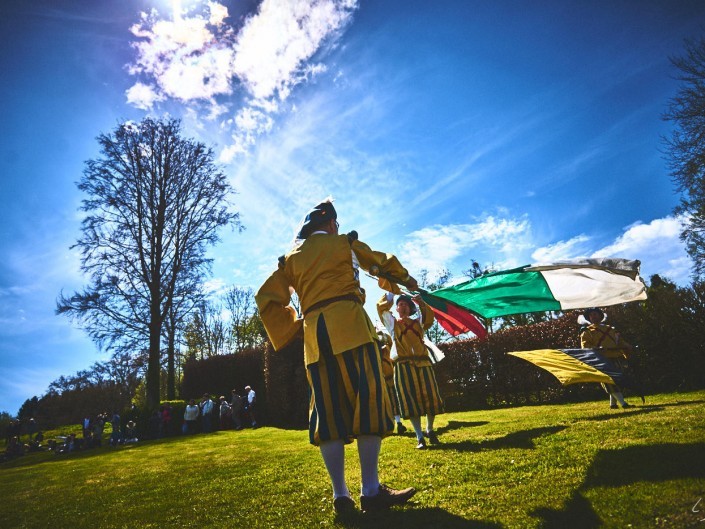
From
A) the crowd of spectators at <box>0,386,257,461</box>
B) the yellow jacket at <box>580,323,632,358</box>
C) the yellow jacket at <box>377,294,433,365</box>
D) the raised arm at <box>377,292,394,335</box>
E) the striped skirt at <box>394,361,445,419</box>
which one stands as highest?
the raised arm at <box>377,292,394,335</box>

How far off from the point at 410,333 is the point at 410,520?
12.5 ft

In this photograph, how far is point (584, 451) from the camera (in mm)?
3539

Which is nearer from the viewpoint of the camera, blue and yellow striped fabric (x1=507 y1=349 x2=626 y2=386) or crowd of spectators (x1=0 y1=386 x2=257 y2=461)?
blue and yellow striped fabric (x1=507 y1=349 x2=626 y2=386)

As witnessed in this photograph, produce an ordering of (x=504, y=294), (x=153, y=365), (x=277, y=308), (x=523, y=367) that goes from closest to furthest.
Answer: (x=277, y=308) < (x=504, y=294) < (x=523, y=367) < (x=153, y=365)

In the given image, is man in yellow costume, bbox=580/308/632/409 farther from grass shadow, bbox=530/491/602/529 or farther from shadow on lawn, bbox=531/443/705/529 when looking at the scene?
grass shadow, bbox=530/491/602/529

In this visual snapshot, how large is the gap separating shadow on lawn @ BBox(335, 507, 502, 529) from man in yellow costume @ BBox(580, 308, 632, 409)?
6.58 metres

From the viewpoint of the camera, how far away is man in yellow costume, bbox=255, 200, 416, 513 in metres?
2.73

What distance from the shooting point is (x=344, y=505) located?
105 inches

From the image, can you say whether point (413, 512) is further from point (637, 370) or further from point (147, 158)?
point (147, 158)

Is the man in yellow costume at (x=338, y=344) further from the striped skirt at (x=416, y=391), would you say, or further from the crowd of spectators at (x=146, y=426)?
the crowd of spectators at (x=146, y=426)

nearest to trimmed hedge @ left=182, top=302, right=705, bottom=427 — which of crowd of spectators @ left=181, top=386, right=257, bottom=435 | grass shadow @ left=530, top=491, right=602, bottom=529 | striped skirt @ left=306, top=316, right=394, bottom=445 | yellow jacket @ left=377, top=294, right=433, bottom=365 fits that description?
crowd of spectators @ left=181, top=386, right=257, bottom=435

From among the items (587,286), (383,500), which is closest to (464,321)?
(587,286)

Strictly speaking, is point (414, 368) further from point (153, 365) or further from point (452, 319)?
point (153, 365)

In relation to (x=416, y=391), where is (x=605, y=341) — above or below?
above
